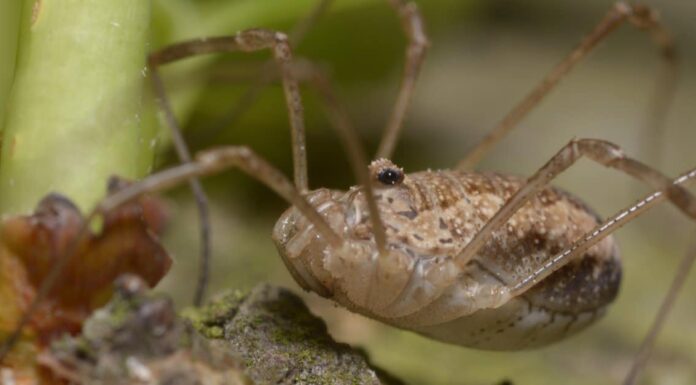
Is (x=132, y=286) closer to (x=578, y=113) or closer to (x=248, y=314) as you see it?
(x=248, y=314)

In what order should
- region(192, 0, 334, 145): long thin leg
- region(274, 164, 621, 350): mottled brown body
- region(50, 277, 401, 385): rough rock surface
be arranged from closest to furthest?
region(50, 277, 401, 385): rough rock surface, region(274, 164, 621, 350): mottled brown body, region(192, 0, 334, 145): long thin leg

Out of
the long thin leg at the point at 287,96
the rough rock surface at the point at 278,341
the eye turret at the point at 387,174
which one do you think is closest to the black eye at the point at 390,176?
the eye turret at the point at 387,174

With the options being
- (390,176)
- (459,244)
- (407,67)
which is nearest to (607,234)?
(459,244)

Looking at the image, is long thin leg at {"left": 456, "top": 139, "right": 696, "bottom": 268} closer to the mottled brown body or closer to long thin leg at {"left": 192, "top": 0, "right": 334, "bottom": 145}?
the mottled brown body

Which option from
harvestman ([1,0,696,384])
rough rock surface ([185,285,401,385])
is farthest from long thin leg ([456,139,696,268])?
rough rock surface ([185,285,401,385])

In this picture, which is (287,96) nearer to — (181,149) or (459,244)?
(181,149)

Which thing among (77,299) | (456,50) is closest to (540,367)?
(77,299)

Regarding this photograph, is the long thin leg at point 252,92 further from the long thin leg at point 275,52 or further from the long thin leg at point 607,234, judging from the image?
the long thin leg at point 607,234
